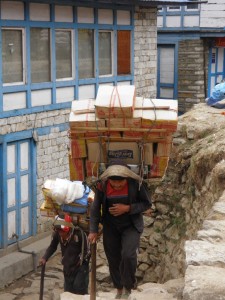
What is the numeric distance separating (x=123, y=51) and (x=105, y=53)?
550 mm

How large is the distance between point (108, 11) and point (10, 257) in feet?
20.6

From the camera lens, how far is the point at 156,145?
687 centimetres

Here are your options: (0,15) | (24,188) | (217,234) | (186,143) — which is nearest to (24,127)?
(24,188)

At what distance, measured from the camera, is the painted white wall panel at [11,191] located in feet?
41.9

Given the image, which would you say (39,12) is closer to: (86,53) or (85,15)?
(85,15)

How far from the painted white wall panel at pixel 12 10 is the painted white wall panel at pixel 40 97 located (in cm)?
158

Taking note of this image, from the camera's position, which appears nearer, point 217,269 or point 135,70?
point 217,269

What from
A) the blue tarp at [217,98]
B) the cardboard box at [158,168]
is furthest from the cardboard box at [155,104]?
the blue tarp at [217,98]

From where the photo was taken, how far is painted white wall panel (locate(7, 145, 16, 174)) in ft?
41.5

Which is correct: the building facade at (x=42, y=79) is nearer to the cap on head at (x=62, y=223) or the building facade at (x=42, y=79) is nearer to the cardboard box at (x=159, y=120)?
the cap on head at (x=62, y=223)

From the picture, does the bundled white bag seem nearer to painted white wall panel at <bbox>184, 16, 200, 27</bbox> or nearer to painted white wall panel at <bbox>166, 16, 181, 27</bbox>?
painted white wall panel at <bbox>184, 16, 200, 27</bbox>

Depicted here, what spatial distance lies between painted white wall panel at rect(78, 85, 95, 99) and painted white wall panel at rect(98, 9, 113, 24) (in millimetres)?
1541

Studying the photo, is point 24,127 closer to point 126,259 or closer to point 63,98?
point 63,98

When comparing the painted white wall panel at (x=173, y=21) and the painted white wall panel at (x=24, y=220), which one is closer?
the painted white wall panel at (x=24, y=220)
